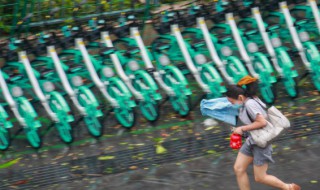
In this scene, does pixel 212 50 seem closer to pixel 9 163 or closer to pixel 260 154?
pixel 9 163

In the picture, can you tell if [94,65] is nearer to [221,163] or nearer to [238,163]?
[221,163]

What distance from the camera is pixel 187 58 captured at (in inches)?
428

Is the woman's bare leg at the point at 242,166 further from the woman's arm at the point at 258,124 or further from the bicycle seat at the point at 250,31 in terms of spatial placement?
the bicycle seat at the point at 250,31

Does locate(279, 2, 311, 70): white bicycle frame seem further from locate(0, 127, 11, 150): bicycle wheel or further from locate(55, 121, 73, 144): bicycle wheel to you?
locate(0, 127, 11, 150): bicycle wheel

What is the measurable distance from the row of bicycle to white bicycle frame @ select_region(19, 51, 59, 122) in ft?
0.04

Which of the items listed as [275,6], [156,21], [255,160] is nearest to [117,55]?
[156,21]

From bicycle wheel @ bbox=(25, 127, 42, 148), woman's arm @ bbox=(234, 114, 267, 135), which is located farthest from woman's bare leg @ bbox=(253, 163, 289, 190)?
bicycle wheel @ bbox=(25, 127, 42, 148)

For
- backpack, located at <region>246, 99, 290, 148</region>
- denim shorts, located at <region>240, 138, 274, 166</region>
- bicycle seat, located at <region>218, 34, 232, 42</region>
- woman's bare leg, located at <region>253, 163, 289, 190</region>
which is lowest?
woman's bare leg, located at <region>253, 163, 289, 190</region>

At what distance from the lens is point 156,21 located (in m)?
11.9

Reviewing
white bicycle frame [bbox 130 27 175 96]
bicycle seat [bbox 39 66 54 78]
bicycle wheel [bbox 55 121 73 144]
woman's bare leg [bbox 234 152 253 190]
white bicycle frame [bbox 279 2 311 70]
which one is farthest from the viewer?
white bicycle frame [bbox 279 2 311 70]

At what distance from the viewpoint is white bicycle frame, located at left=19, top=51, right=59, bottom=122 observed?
33.3 feet

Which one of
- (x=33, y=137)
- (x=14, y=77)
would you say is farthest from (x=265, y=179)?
(x=14, y=77)

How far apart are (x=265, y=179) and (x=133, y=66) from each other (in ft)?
11.6

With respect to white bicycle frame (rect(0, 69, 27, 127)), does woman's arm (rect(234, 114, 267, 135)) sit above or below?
below
